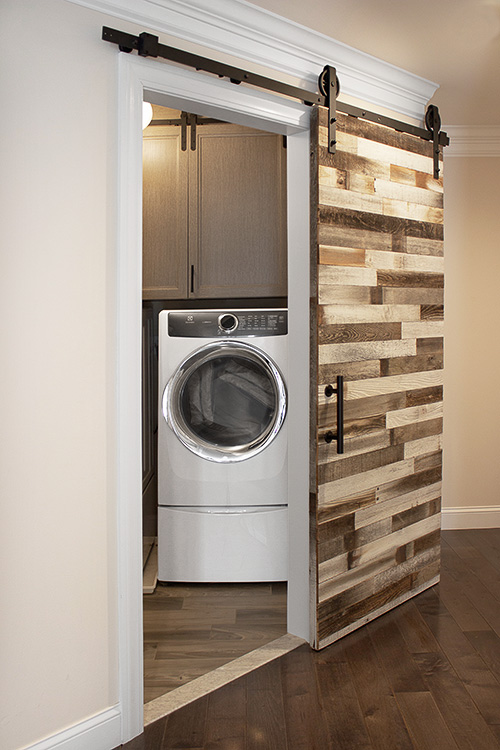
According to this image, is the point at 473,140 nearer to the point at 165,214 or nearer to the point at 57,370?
the point at 165,214

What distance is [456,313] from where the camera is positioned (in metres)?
3.83

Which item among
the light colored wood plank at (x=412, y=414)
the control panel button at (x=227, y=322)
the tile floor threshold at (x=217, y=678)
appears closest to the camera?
the tile floor threshold at (x=217, y=678)

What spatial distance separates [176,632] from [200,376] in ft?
3.82

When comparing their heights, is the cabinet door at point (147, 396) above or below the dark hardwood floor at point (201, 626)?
above

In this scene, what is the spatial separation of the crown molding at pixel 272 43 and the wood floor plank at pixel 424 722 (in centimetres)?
228

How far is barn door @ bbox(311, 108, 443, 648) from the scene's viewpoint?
2412mm

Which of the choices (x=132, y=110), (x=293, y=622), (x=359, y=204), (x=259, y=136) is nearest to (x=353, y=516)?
(x=293, y=622)

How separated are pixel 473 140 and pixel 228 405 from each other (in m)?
2.24

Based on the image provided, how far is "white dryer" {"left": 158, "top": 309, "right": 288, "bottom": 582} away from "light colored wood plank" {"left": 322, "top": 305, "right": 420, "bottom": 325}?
21.0 inches

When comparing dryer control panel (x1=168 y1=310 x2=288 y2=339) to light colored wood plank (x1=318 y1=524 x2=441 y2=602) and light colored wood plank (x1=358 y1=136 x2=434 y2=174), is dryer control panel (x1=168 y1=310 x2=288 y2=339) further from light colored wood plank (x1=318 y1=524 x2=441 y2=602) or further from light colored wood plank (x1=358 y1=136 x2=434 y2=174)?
light colored wood plank (x1=318 y1=524 x2=441 y2=602)

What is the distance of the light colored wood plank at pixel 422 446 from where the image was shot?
282 cm

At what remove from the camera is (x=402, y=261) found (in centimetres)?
271

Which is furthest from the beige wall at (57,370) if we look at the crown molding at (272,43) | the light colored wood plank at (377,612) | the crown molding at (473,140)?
the crown molding at (473,140)

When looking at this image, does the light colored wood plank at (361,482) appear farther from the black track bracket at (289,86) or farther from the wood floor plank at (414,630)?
the black track bracket at (289,86)
